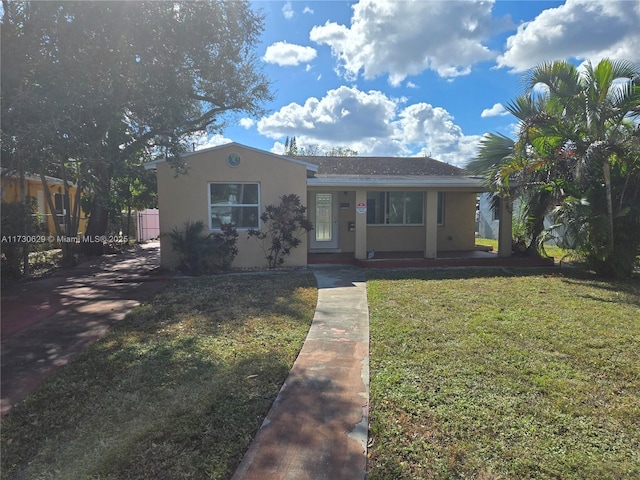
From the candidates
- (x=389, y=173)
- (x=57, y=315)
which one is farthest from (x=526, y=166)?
(x=57, y=315)

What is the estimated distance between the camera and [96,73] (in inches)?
272

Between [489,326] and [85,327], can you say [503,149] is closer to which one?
[489,326]

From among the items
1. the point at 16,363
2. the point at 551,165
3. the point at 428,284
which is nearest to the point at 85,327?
the point at 16,363

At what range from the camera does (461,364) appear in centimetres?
415

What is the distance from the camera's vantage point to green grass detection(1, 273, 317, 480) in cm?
267

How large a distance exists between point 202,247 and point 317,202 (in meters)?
4.61

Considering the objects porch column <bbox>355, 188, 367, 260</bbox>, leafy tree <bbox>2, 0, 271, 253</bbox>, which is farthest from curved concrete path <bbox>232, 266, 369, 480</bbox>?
porch column <bbox>355, 188, 367, 260</bbox>

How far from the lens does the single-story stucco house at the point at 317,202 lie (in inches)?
408

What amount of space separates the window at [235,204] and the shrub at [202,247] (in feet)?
1.51

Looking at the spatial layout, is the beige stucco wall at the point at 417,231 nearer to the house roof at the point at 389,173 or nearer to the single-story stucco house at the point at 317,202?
the single-story stucco house at the point at 317,202

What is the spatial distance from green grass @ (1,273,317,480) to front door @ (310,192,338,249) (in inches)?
286

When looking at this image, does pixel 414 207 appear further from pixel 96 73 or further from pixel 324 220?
pixel 96 73

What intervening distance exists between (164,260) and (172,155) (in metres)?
3.22

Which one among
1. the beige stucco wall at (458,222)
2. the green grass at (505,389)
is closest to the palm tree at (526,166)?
the beige stucco wall at (458,222)
